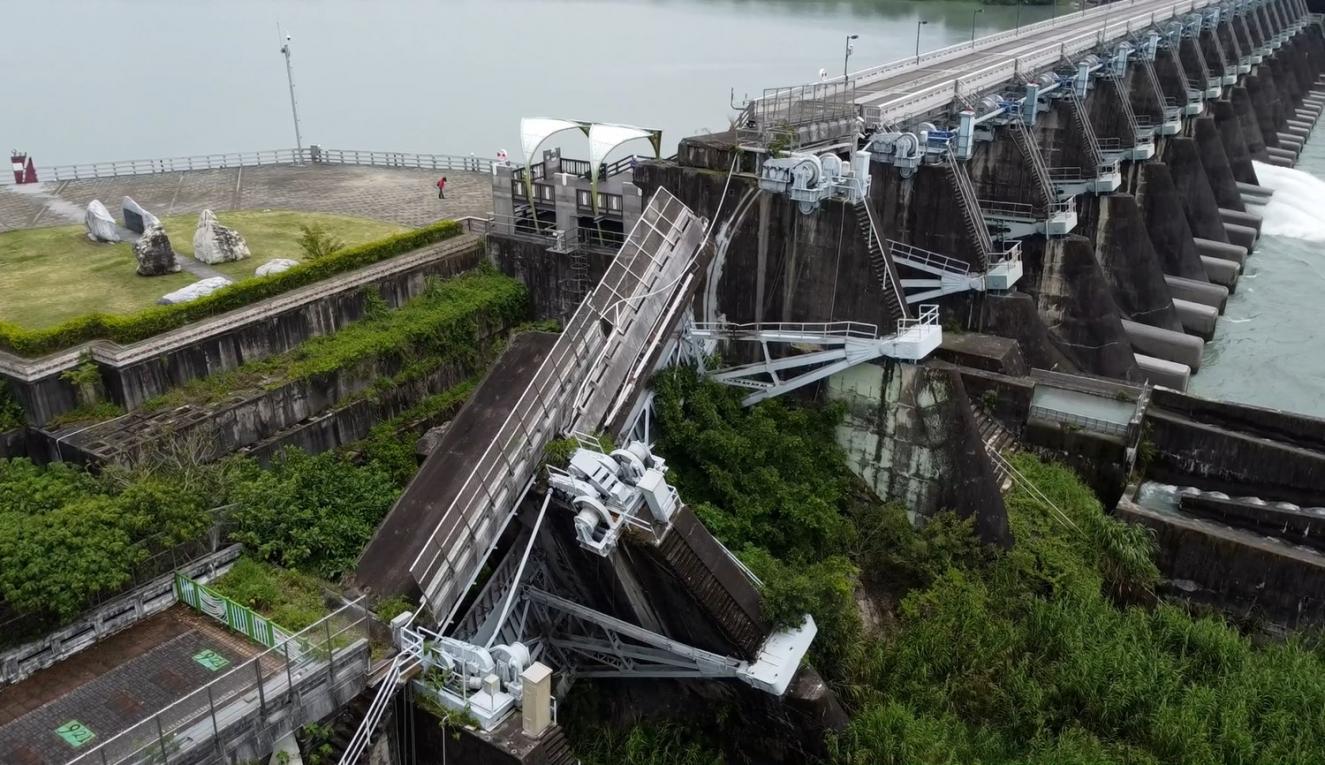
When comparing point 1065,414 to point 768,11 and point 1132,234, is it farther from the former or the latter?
point 768,11

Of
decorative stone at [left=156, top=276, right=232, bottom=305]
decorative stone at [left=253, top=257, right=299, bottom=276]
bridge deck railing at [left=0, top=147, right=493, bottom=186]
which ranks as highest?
bridge deck railing at [left=0, top=147, right=493, bottom=186]

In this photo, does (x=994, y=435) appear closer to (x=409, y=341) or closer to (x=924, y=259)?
(x=924, y=259)

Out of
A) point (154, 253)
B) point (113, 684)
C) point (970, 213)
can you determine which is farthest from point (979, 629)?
point (154, 253)

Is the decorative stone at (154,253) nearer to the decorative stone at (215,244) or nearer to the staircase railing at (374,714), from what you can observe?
the decorative stone at (215,244)

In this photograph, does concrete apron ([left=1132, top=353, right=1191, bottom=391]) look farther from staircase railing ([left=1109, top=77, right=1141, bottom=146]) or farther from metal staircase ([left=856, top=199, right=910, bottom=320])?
metal staircase ([left=856, top=199, right=910, bottom=320])

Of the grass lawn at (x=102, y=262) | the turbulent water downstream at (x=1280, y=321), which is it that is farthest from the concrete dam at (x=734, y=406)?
the grass lawn at (x=102, y=262)

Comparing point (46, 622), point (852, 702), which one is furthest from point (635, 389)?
point (46, 622)

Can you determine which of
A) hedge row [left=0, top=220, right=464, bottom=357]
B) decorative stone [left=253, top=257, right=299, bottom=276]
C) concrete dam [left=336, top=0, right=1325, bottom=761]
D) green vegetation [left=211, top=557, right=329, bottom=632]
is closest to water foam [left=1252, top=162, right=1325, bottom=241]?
concrete dam [left=336, top=0, right=1325, bottom=761]
